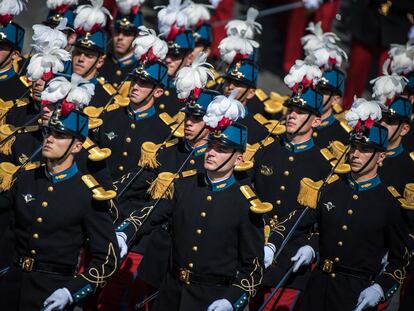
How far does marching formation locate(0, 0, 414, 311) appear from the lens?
8672 mm

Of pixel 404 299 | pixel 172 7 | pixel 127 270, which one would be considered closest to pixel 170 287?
pixel 127 270

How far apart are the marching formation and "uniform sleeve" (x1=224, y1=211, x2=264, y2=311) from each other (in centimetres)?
1

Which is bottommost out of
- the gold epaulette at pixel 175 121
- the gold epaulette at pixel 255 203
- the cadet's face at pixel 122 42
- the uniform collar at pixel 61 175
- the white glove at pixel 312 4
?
the white glove at pixel 312 4

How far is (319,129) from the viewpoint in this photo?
38.8 ft

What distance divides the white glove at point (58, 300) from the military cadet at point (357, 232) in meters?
2.24

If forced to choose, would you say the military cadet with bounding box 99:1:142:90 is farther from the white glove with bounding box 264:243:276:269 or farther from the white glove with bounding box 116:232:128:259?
the white glove with bounding box 264:243:276:269

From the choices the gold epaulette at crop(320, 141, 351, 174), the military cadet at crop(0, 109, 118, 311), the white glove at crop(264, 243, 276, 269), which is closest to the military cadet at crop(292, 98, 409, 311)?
the gold epaulette at crop(320, 141, 351, 174)

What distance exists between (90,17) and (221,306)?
15.4 ft

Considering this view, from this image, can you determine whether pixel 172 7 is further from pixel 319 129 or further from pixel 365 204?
pixel 365 204

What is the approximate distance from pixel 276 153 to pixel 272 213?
61cm

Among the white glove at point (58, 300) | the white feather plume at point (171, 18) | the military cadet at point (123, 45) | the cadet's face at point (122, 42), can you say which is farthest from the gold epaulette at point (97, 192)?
the cadet's face at point (122, 42)

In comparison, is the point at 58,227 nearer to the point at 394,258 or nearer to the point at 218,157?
the point at 218,157

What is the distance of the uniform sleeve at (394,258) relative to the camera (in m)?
9.37

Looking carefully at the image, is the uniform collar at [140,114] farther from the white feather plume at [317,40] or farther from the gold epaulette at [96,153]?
the white feather plume at [317,40]
